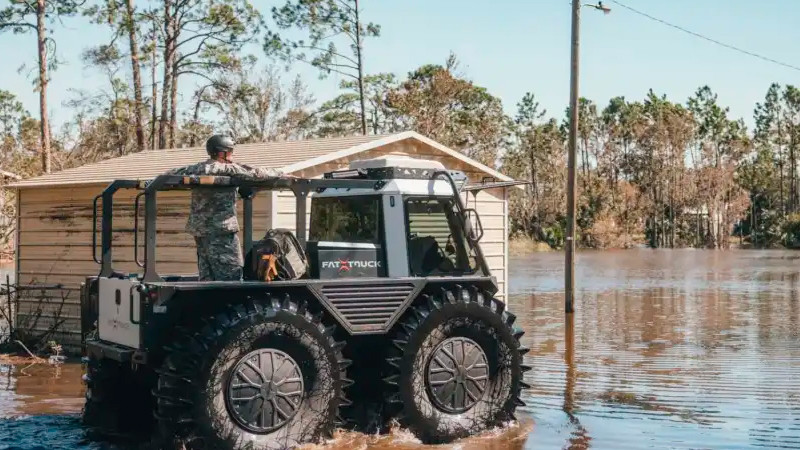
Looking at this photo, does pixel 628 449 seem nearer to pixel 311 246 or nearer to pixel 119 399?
pixel 311 246

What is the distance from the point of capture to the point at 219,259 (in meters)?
8.23

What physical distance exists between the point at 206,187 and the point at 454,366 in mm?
2535

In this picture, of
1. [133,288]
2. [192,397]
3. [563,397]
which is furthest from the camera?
[563,397]

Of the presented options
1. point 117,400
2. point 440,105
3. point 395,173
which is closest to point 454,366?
point 395,173

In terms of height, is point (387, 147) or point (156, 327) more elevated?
point (387, 147)

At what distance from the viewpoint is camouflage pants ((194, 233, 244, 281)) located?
8.22 meters

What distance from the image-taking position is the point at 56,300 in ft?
50.5

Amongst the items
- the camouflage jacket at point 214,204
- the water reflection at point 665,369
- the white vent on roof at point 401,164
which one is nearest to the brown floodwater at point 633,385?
the water reflection at point 665,369

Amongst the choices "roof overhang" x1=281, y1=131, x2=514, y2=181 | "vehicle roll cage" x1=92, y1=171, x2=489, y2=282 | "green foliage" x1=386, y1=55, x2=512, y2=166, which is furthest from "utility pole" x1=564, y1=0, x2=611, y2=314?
"green foliage" x1=386, y1=55, x2=512, y2=166

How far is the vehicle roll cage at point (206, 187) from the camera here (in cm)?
779

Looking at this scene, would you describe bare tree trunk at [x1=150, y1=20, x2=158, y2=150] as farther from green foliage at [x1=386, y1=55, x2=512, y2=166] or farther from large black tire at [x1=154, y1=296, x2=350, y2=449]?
large black tire at [x1=154, y1=296, x2=350, y2=449]

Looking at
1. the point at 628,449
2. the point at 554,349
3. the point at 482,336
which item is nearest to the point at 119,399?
the point at 482,336

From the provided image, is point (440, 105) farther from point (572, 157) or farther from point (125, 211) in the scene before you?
point (125, 211)

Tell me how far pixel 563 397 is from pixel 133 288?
5.23m
